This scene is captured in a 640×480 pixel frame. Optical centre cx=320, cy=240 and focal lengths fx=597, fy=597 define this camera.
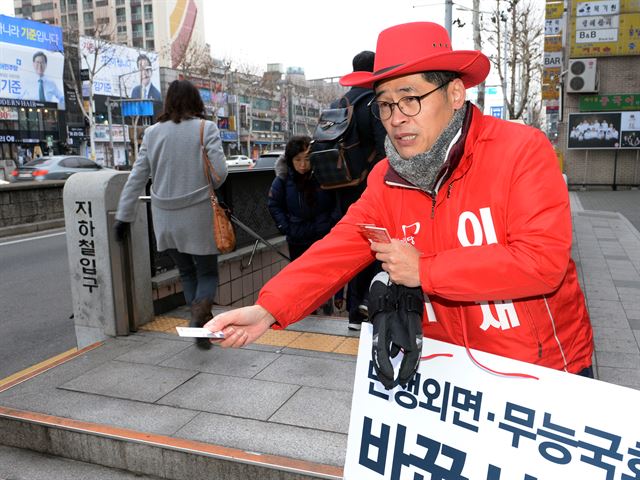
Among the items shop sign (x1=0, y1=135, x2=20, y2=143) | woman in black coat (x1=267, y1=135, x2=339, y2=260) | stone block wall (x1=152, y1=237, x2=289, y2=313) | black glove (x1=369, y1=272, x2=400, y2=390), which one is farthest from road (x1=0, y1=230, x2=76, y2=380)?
shop sign (x1=0, y1=135, x2=20, y2=143)

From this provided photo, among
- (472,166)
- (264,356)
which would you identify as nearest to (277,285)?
(472,166)

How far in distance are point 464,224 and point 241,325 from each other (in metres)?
0.73

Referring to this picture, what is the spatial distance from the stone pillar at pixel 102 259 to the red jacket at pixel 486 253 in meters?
3.27

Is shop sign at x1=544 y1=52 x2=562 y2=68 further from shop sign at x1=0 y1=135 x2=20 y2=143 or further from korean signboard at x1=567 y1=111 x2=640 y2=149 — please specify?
shop sign at x1=0 y1=135 x2=20 y2=143

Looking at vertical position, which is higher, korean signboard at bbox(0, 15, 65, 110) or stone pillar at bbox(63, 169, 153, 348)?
korean signboard at bbox(0, 15, 65, 110)

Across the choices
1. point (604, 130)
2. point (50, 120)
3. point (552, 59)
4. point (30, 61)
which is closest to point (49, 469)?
point (604, 130)

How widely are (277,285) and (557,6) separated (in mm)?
23408

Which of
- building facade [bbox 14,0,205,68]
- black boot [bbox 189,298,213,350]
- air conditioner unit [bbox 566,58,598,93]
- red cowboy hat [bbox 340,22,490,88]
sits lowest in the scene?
black boot [bbox 189,298,213,350]

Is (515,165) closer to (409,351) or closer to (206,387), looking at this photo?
(409,351)

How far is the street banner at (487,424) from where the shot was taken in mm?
1331

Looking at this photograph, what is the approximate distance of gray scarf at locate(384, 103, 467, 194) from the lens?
165 centimetres

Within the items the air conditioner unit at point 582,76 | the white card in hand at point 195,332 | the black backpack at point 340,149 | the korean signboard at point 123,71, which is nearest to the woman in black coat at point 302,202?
the black backpack at point 340,149

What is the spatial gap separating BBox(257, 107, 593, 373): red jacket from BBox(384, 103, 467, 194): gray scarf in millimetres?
32

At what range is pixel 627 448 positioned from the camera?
131 centimetres
